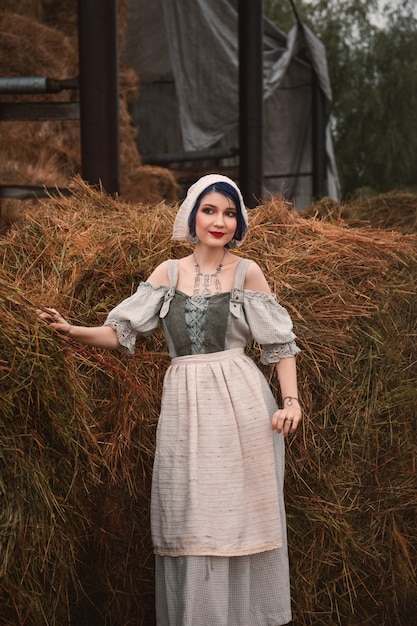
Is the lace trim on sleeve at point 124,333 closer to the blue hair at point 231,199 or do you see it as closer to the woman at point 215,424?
the woman at point 215,424

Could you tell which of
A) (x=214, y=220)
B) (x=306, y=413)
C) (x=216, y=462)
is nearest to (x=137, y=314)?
(x=214, y=220)

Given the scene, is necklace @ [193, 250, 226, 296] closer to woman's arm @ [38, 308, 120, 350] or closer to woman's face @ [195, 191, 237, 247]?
woman's face @ [195, 191, 237, 247]

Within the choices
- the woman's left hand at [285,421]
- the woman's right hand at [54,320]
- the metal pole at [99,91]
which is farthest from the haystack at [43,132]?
the woman's left hand at [285,421]

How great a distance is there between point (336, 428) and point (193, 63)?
689cm

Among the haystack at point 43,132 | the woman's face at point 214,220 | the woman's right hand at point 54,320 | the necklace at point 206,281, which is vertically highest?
the haystack at point 43,132

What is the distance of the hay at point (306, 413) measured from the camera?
381 cm

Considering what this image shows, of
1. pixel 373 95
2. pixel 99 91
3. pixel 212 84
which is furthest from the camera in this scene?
pixel 373 95

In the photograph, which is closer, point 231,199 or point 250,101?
point 231,199

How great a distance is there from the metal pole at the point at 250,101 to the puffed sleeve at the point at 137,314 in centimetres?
480

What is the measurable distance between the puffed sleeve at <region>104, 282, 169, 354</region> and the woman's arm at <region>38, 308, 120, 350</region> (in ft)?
0.09

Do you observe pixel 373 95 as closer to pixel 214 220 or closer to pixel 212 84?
pixel 212 84

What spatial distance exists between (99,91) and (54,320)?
3110 millimetres

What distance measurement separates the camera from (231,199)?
3.51 m

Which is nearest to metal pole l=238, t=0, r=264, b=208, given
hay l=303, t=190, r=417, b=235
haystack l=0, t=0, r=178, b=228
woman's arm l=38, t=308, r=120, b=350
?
haystack l=0, t=0, r=178, b=228
